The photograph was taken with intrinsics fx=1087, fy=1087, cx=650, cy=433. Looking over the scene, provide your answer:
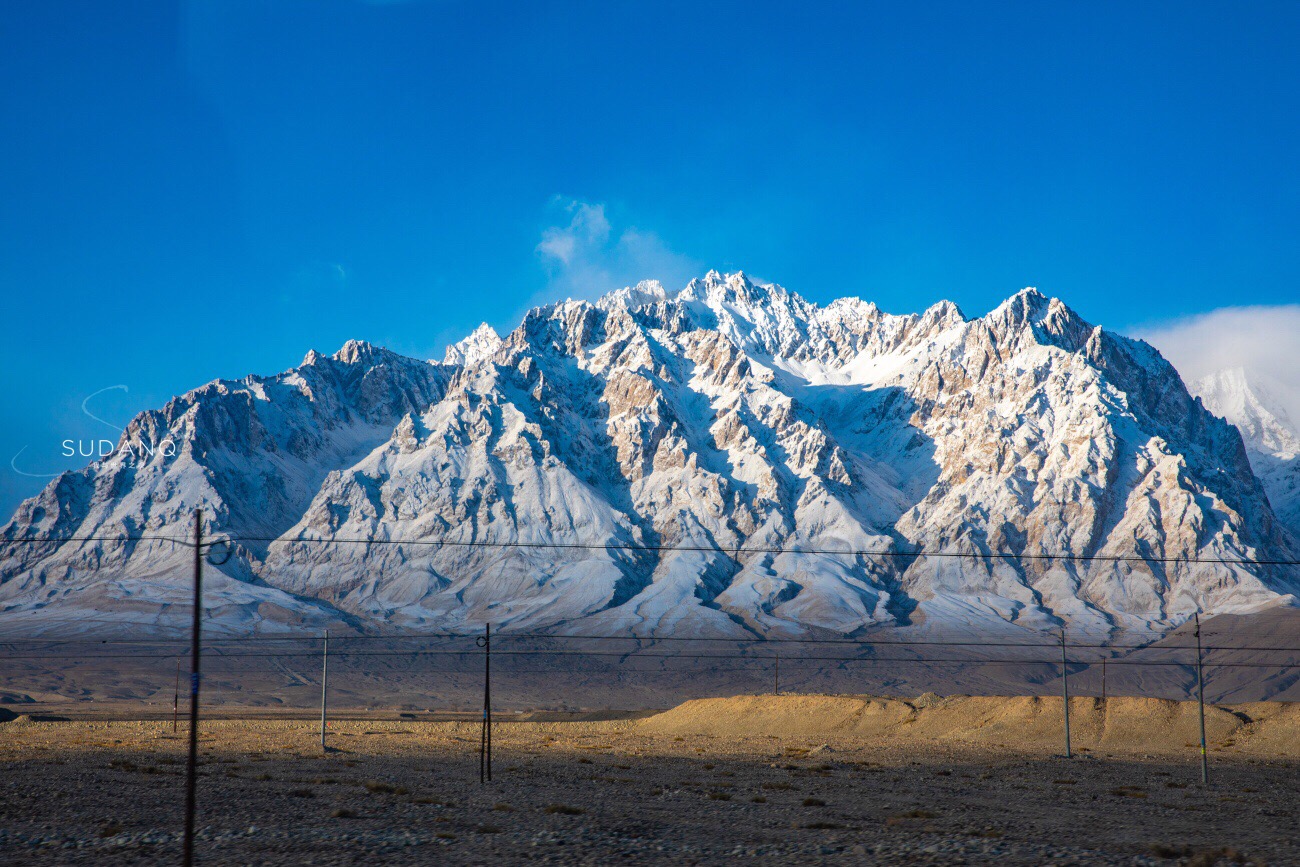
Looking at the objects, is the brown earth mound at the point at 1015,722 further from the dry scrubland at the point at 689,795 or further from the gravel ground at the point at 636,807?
the gravel ground at the point at 636,807

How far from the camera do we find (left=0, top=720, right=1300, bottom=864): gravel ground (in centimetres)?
2950

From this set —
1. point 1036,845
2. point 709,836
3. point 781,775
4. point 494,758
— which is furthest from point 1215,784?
point 494,758

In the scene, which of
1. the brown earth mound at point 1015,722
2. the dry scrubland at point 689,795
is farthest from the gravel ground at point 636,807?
the brown earth mound at point 1015,722

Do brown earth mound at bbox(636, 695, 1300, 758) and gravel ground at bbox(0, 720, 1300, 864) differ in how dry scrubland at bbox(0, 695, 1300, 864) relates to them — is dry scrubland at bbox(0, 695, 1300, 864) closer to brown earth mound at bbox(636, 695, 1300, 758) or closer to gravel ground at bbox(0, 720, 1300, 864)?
gravel ground at bbox(0, 720, 1300, 864)

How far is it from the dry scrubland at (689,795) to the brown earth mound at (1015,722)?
12.3 inches

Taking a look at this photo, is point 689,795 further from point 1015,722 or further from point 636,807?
point 1015,722

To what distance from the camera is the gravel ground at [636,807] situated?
29.5 m

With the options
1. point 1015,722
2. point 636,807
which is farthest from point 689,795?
point 1015,722

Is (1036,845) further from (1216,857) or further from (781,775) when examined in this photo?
(781,775)

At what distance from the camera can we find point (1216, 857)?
91.4ft

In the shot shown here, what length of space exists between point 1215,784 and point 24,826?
52.2 metres

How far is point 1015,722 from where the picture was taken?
90.6m

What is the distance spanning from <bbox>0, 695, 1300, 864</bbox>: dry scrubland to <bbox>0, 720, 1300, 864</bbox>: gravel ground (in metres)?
0.15

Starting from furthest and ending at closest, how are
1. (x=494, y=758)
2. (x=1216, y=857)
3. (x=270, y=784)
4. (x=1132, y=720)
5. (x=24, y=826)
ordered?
(x=1132, y=720), (x=494, y=758), (x=270, y=784), (x=24, y=826), (x=1216, y=857)
